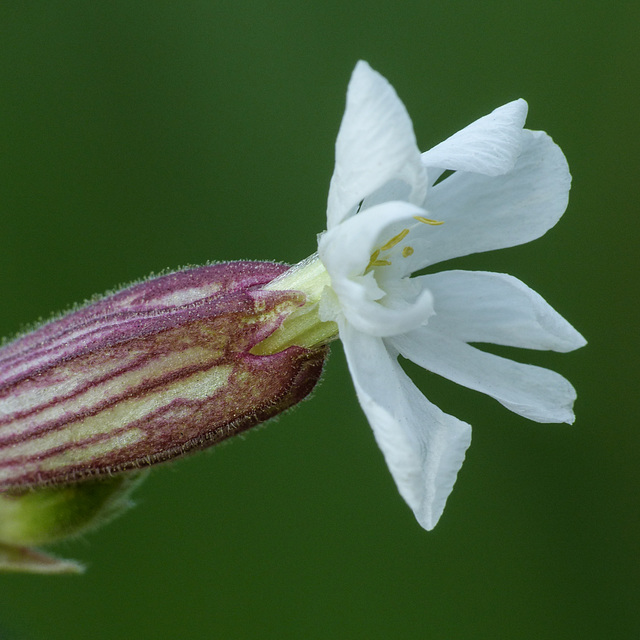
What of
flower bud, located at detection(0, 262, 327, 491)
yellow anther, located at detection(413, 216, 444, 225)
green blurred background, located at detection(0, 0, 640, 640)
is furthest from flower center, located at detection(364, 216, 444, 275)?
green blurred background, located at detection(0, 0, 640, 640)

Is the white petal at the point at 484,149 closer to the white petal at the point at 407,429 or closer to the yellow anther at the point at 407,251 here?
the yellow anther at the point at 407,251

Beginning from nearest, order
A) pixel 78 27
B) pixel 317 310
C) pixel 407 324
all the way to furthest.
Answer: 1. pixel 407 324
2. pixel 317 310
3. pixel 78 27

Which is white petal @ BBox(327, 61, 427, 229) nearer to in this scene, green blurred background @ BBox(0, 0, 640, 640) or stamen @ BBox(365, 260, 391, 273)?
stamen @ BBox(365, 260, 391, 273)

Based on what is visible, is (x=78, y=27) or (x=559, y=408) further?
(x=78, y=27)

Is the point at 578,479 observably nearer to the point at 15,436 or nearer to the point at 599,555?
the point at 599,555

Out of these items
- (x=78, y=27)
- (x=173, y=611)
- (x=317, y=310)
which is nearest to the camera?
(x=317, y=310)

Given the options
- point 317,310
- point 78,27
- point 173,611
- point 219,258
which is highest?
point 78,27

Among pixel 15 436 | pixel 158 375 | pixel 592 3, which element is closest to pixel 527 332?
pixel 158 375

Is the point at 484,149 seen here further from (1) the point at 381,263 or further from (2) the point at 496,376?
(2) the point at 496,376

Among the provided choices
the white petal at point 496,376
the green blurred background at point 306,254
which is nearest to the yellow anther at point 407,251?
the white petal at point 496,376
